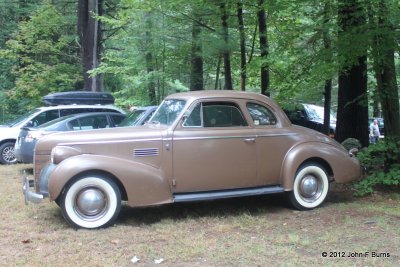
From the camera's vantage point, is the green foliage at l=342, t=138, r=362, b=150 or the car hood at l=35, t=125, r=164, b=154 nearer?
the car hood at l=35, t=125, r=164, b=154

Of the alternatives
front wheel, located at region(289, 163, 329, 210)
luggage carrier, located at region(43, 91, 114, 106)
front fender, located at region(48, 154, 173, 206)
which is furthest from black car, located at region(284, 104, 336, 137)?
front fender, located at region(48, 154, 173, 206)

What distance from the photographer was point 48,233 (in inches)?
254

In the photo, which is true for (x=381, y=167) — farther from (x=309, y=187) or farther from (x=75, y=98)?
(x=75, y=98)

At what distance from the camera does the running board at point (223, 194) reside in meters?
7.06

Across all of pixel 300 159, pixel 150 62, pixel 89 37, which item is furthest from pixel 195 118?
pixel 89 37

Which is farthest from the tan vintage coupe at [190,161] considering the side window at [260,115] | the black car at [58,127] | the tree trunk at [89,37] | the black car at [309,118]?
the tree trunk at [89,37]

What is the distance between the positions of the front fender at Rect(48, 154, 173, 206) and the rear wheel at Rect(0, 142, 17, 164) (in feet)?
27.3

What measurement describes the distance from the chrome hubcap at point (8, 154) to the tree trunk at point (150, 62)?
239 inches

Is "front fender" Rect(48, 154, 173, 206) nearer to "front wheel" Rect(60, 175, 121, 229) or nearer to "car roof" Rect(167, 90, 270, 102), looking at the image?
"front wheel" Rect(60, 175, 121, 229)

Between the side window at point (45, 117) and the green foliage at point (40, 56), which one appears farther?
the green foliage at point (40, 56)

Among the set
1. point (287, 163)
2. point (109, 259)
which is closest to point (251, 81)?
point (287, 163)

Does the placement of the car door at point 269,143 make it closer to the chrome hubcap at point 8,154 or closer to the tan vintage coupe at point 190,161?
the tan vintage coupe at point 190,161

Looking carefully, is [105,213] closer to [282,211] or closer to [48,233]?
[48,233]

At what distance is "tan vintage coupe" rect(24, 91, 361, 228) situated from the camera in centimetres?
668
